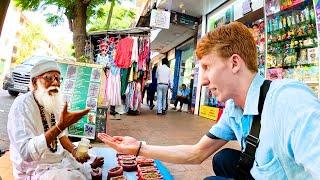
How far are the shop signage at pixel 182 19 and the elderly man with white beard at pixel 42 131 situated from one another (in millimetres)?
10328

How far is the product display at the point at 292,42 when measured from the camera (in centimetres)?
578

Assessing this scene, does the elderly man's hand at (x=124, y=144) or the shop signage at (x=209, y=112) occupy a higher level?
the elderly man's hand at (x=124, y=144)

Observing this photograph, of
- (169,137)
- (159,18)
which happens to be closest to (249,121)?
(169,137)

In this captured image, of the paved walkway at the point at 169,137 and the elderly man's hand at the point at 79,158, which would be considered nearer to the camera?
the elderly man's hand at the point at 79,158

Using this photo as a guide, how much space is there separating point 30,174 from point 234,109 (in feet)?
5.77

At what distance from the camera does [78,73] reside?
18.3ft

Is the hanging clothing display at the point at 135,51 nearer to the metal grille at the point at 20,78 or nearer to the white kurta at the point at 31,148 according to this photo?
the metal grille at the point at 20,78

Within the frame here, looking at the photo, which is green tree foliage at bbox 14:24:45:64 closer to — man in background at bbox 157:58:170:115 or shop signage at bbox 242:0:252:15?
man in background at bbox 157:58:170:115

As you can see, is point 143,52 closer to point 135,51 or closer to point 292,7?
point 135,51

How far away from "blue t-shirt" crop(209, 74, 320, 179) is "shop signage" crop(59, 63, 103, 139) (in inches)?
169

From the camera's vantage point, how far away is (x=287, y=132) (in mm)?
1146

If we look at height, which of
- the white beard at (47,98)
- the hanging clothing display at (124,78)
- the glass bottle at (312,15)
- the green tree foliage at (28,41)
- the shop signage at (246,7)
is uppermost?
the green tree foliage at (28,41)

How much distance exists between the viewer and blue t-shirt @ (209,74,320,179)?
106cm

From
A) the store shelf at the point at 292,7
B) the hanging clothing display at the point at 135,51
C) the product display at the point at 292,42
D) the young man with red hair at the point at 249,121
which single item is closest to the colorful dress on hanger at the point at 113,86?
the hanging clothing display at the point at 135,51
